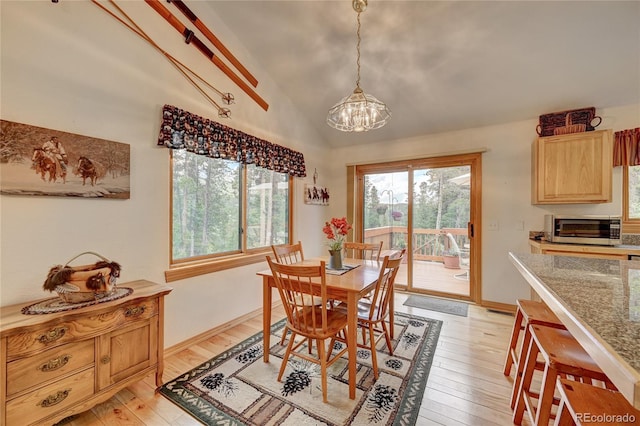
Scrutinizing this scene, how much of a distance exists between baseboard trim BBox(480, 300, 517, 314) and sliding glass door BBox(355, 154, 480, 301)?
5.4 inches

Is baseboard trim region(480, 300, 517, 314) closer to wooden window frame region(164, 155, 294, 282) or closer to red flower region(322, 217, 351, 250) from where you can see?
red flower region(322, 217, 351, 250)

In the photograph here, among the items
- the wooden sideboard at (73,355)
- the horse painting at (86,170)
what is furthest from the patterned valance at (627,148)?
the horse painting at (86,170)

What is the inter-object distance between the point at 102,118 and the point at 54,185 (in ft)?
1.96

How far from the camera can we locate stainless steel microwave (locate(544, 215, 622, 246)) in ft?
8.57

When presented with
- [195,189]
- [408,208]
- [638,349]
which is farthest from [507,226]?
[195,189]

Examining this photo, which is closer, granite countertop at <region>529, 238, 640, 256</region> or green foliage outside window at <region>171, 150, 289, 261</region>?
granite countertop at <region>529, 238, 640, 256</region>

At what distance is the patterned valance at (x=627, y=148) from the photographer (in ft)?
9.03

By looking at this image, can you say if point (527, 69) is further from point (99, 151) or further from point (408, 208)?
point (99, 151)

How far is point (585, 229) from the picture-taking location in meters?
2.76

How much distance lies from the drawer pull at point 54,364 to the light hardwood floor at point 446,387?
47 cm

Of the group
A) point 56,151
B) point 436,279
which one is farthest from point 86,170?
point 436,279

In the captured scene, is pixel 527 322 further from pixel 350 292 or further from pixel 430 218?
pixel 430 218

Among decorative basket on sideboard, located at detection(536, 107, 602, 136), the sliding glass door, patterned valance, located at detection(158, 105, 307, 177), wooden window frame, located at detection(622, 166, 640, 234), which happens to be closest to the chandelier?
patterned valance, located at detection(158, 105, 307, 177)

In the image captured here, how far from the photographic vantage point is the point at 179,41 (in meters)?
2.44
